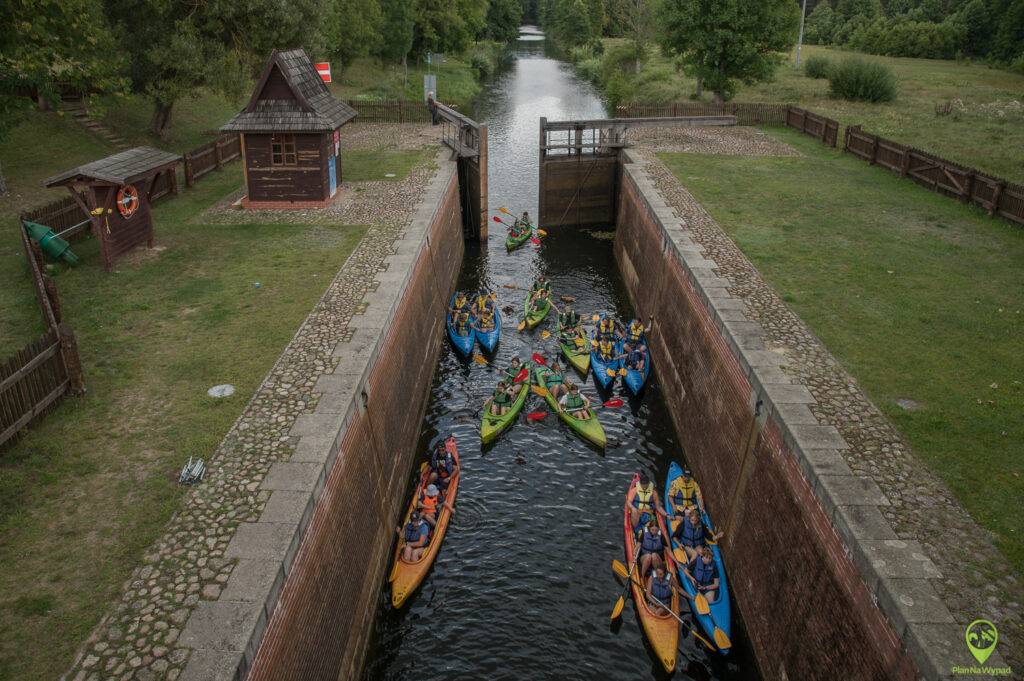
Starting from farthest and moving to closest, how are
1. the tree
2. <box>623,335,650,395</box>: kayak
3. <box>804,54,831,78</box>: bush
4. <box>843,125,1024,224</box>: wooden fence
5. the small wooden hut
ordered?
<box>804,54,831,78</box>: bush < the tree < <box>843,125,1024,224</box>: wooden fence < <box>623,335,650,395</box>: kayak < the small wooden hut

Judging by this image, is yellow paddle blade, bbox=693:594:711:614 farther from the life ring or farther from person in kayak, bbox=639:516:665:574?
the life ring

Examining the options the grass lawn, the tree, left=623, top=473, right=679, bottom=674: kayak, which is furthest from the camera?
the tree

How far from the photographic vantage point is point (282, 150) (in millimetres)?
24859

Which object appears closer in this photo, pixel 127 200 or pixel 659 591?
pixel 659 591

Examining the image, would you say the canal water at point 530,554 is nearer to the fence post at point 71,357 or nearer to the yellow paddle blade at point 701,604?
the yellow paddle blade at point 701,604

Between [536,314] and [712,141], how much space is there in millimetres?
18446

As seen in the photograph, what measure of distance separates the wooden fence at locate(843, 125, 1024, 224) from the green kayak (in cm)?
1708

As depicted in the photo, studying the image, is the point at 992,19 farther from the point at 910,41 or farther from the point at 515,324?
the point at 515,324

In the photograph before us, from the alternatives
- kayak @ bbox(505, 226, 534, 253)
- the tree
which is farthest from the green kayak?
the tree

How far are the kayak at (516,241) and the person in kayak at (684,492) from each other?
16.7 m

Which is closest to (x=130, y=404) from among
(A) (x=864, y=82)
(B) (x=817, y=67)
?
(A) (x=864, y=82)

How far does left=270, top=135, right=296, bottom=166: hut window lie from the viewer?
24.7 m

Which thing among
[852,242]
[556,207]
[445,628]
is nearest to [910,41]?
[556,207]
